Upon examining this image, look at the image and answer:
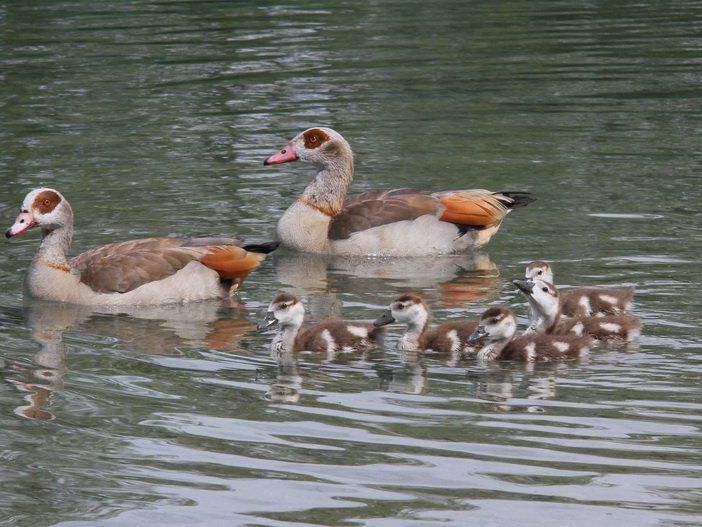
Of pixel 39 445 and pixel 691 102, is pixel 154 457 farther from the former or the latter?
pixel 691 102

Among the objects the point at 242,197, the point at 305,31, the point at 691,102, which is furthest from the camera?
the point at 305,31

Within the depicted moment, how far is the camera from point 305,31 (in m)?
26.5

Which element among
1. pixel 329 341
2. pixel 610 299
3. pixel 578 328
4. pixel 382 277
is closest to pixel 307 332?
pixel 329 341

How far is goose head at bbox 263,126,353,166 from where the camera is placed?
51.3 feet

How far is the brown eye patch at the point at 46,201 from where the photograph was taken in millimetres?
13078

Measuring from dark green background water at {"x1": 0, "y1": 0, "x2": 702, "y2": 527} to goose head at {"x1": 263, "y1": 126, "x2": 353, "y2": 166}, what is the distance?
72 cm

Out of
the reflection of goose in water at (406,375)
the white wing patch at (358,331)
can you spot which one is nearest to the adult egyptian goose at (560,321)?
the reflection of goose in water at (406,375)

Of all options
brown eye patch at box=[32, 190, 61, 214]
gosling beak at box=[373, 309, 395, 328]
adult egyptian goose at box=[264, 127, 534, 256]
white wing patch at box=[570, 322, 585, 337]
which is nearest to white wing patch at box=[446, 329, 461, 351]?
gosling beak at box=[373, 309, 395, 328]

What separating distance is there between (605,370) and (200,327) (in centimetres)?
346

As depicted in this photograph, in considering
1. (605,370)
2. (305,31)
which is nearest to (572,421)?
(605,370)

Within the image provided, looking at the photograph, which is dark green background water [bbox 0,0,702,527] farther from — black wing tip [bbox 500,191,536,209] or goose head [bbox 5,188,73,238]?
goose head [bbox 5,188,73,238]

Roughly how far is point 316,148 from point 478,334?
5.25 m

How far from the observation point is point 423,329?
37.1ft

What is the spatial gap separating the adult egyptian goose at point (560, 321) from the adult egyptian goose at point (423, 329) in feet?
1.62
